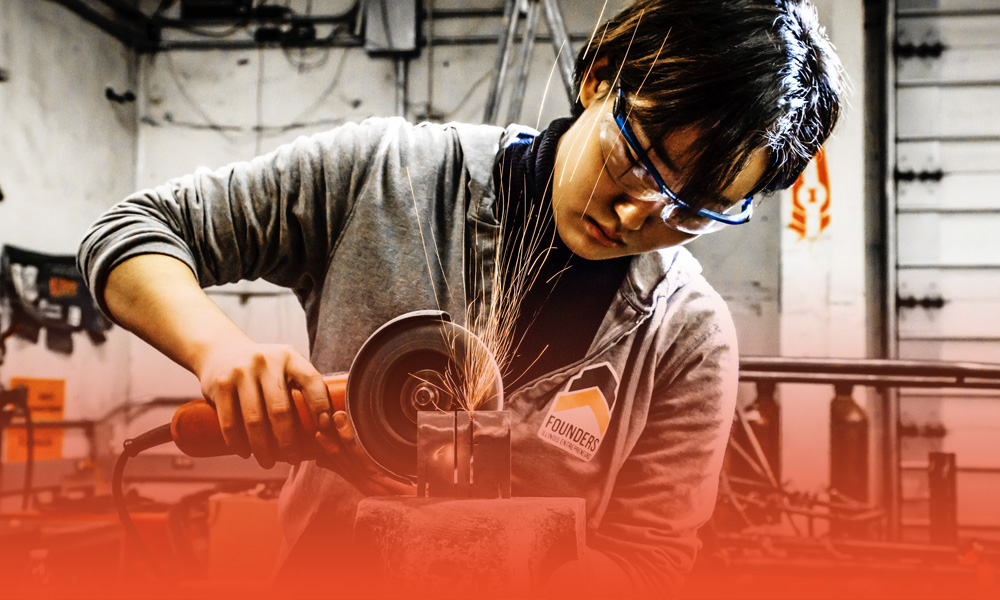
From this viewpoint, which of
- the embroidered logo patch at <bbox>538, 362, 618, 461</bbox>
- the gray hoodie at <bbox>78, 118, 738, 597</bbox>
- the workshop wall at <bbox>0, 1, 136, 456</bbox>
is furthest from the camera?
the workshop wall at <bbox>0, 1, 136, 456</bbox>

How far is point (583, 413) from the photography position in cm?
109

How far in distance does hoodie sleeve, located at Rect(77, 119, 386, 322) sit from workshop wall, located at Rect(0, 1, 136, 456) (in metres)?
1.69

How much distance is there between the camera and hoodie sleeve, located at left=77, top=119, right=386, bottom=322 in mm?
882

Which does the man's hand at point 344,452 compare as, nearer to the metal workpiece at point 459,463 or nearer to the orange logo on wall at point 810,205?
the metal workpiece at point 459,463

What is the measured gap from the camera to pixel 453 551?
2.01 feet

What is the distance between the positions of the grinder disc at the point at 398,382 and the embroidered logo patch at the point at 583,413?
327 millimetres

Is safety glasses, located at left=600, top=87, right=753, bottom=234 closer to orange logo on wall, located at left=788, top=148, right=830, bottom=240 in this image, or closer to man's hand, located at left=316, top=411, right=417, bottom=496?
man's hand, located at left=316, top=411, right=417, bottom=496

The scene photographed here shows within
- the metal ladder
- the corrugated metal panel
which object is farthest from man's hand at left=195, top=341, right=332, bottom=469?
the corrugated metal panel

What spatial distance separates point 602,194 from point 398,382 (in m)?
0.35

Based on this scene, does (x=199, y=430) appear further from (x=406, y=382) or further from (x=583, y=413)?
(x=583, y=413)

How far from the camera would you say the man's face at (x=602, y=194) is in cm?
83

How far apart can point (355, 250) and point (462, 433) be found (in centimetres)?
40

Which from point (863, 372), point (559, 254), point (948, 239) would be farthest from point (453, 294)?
point (948, 239)

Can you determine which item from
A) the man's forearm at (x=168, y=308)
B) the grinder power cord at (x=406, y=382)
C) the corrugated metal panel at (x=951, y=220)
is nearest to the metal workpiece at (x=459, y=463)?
the grinder power cord at (x=406, y=382)
